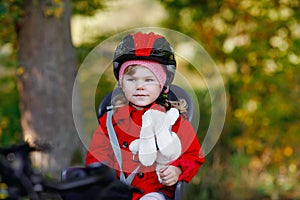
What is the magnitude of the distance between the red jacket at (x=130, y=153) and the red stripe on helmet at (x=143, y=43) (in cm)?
28

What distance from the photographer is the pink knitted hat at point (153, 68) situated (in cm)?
297

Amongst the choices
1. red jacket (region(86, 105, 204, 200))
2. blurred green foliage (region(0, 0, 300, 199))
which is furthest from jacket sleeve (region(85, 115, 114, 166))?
blurred green foliage (region(0, 0, 300, 199))

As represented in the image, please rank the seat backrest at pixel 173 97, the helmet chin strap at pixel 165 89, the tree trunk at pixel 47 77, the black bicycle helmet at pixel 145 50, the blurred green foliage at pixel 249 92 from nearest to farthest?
the black bicycle helmet at pixel 145 50 → the helmet chin strap at pixel 165 89 → the seat backrest at pixel 173 97 → the tree trunk at pixel 47 77 → the blurred green foliage at pixel 249 92

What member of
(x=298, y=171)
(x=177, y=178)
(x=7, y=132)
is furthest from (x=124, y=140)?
(x=298, y=171)

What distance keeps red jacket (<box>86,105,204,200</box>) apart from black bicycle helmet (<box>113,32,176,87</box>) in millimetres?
227

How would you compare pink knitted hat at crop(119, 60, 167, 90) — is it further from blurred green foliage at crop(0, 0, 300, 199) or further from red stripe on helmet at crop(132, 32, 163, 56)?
blurred green foliage at crop(0, 0, 300, 199)

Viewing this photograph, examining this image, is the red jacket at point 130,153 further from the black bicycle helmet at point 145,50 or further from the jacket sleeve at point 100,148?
the black bicycle helmet at point 145,50

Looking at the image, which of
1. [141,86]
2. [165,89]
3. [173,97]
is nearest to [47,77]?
[173,97]

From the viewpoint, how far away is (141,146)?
2936mm

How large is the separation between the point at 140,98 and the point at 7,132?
437 cm

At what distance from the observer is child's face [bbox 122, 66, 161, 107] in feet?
9.78

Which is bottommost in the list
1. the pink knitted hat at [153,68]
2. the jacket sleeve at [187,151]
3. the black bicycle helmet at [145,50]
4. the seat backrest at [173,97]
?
the jacket sleeve at [187,151]

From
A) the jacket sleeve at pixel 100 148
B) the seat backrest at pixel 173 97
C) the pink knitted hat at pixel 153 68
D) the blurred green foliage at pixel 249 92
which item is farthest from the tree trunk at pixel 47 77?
the pink knitted hat at pixel 153 68

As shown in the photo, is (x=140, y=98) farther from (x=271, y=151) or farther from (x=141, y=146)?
(x=271, y=151)
